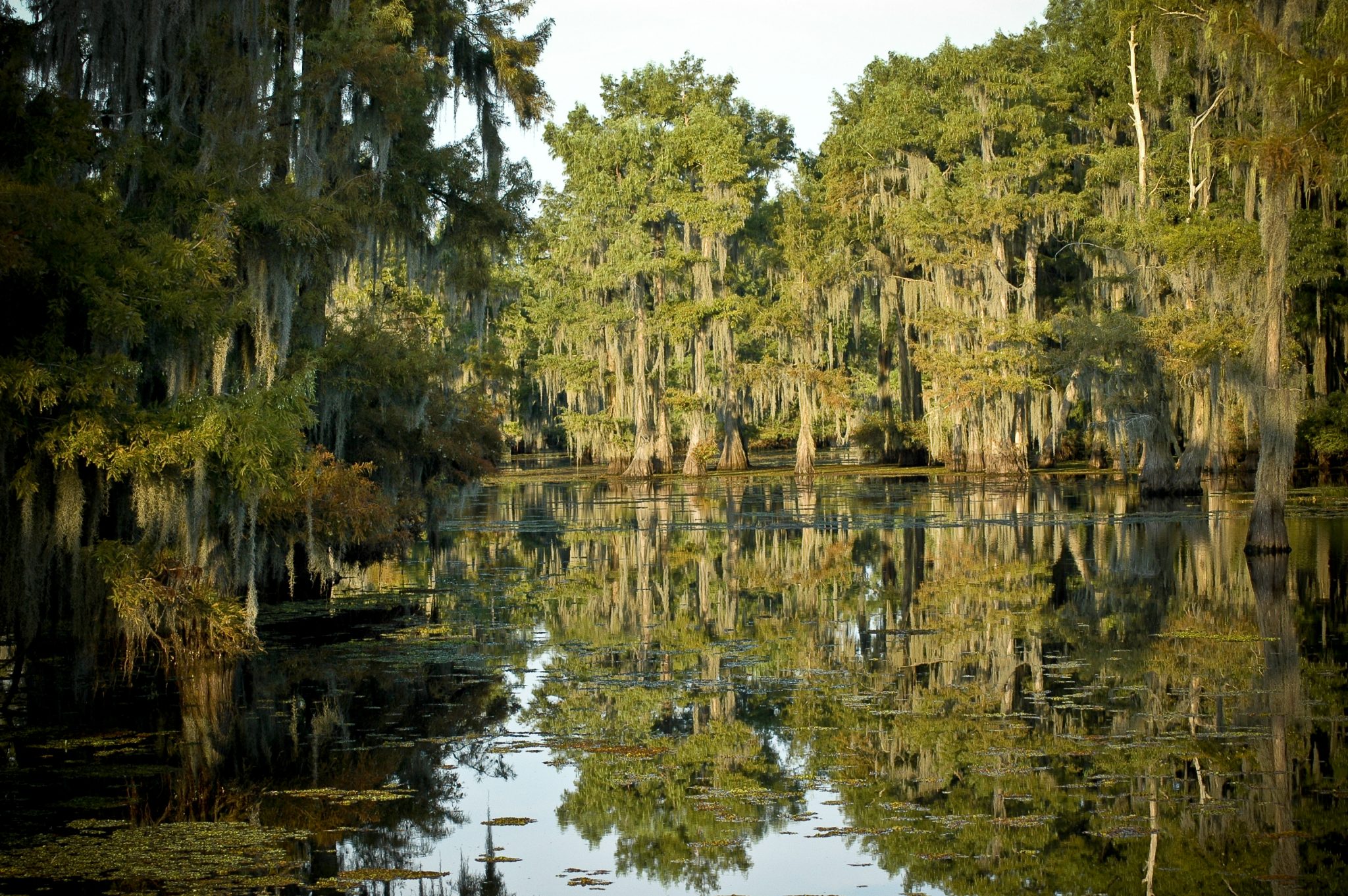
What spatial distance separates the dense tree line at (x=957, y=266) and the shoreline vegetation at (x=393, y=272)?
7.5 inches

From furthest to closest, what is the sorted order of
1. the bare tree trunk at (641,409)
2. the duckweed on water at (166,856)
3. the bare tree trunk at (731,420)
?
the bare tree trunk at (731,420), the bare tree trunk at (641,409), the duckweed on water at (166,856)

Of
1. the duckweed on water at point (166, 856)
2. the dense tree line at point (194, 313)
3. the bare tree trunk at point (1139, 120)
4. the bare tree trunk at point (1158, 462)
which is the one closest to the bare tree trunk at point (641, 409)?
the bare tree trunk at point (1139, 120)

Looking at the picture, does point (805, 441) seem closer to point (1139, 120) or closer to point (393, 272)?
point (1139, 120)

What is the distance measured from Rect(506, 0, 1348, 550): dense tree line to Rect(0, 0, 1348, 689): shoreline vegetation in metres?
0.19

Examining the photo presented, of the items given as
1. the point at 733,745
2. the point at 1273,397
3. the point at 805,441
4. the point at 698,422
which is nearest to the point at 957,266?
the point at 805,441

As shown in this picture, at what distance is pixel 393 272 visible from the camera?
88.0ft

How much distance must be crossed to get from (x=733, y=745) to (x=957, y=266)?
111 feet

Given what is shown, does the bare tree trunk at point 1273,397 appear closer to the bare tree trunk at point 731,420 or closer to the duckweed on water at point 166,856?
the duckweed on water at point 166,856

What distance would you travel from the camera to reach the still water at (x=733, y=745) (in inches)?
238

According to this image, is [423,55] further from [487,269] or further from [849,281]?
[849,281]

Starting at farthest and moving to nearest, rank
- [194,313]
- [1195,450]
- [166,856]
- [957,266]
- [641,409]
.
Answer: [641,409] → [957,266] → [1195,450] → [194,313] → [166,856]

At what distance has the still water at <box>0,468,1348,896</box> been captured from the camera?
6.05 meters

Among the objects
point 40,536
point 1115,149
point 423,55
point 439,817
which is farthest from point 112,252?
point 1115,149

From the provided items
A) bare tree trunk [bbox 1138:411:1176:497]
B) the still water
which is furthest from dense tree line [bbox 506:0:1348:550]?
the still water
